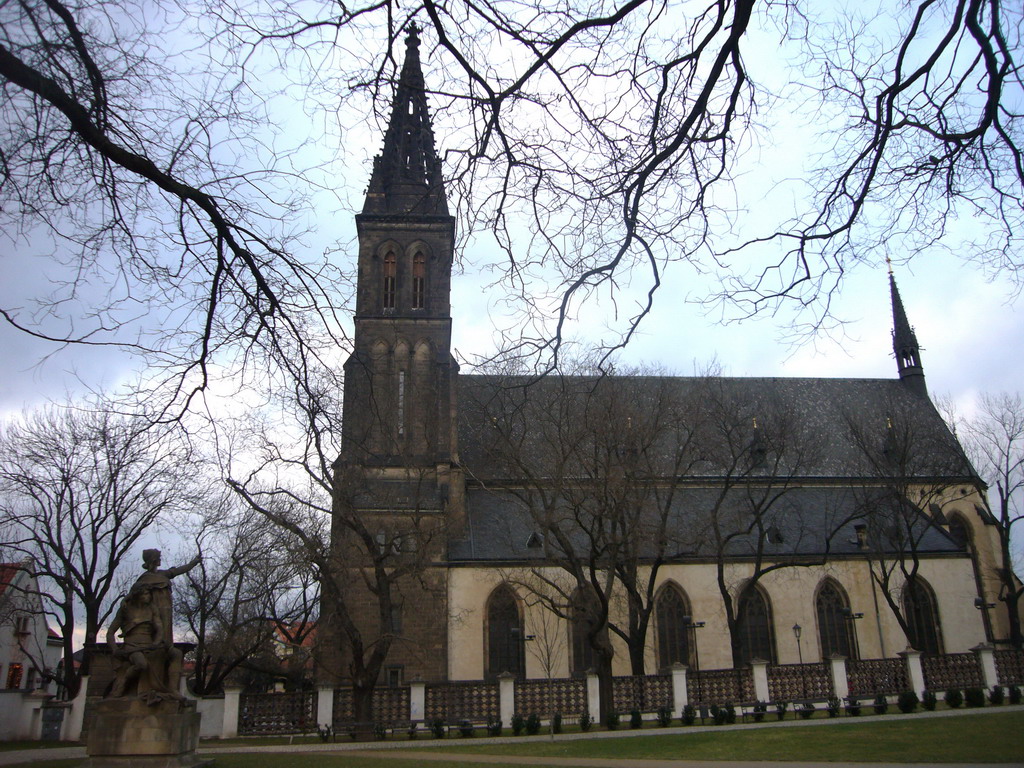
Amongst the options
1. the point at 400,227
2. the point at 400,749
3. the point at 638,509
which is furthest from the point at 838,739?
the point at 400,227

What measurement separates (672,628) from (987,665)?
1164 cm

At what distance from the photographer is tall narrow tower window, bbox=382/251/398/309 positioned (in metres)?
37.7

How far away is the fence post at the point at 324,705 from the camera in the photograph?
2406 centimetres

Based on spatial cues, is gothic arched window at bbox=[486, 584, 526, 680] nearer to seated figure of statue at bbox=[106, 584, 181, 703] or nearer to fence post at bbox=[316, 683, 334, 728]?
fence post at bbox=[316, 683, 334, 728]

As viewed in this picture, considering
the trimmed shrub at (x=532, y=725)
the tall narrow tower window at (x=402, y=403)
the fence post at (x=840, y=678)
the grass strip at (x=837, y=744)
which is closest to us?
the grass strip at (x=837, y=744)

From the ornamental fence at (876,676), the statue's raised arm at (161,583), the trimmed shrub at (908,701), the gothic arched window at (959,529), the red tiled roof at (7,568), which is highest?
the gothic arched window at (959,529)

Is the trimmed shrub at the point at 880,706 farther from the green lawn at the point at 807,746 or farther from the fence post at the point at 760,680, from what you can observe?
the green lawn at the point at 807,746

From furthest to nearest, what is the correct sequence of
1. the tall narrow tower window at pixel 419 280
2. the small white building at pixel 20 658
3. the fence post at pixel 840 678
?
the tall narrow tower window at pixel 419 280, the fence post at pixel 840 678, the small white building at pixel 20 658

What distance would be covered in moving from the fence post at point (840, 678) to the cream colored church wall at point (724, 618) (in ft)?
25.1

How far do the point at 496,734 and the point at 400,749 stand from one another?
519 centimetres

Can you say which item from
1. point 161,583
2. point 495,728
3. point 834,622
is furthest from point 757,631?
point 161,583

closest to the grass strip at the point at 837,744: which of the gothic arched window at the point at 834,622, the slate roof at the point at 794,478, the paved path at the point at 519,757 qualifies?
the paved path at the point at 519,757

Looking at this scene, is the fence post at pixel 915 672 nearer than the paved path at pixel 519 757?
No

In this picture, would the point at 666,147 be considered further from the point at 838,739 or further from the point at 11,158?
the point at 838,739
